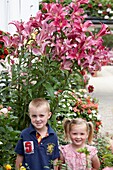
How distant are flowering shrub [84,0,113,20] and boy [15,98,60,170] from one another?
12228 mm

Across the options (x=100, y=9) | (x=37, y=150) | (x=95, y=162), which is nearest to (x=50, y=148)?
(x=37, y=150)

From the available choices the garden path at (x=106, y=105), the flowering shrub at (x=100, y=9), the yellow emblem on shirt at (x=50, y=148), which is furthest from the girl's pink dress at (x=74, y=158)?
the flowering shrub at (x=100, y=9)

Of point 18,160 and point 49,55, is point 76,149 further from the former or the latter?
point 49,55

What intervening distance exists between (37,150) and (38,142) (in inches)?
2.5

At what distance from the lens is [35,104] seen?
453 cm

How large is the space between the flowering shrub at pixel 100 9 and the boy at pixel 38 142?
12228 millimetres

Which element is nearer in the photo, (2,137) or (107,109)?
(2,137)

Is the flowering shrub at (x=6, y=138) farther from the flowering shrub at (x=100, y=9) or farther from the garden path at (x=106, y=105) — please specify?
the flowering shrub at (x=100, y=9)

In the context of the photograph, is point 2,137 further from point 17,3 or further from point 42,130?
point 17,3

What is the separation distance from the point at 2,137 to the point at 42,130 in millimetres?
379

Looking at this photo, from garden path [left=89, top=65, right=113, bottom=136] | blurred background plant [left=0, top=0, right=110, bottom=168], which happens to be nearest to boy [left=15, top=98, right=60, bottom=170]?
blurred background plant [left=0, top=0, right=110, bottom=168]

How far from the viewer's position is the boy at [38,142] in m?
4.50

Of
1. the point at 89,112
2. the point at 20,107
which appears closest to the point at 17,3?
the point at 89,112

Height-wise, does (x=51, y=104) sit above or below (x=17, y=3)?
below
